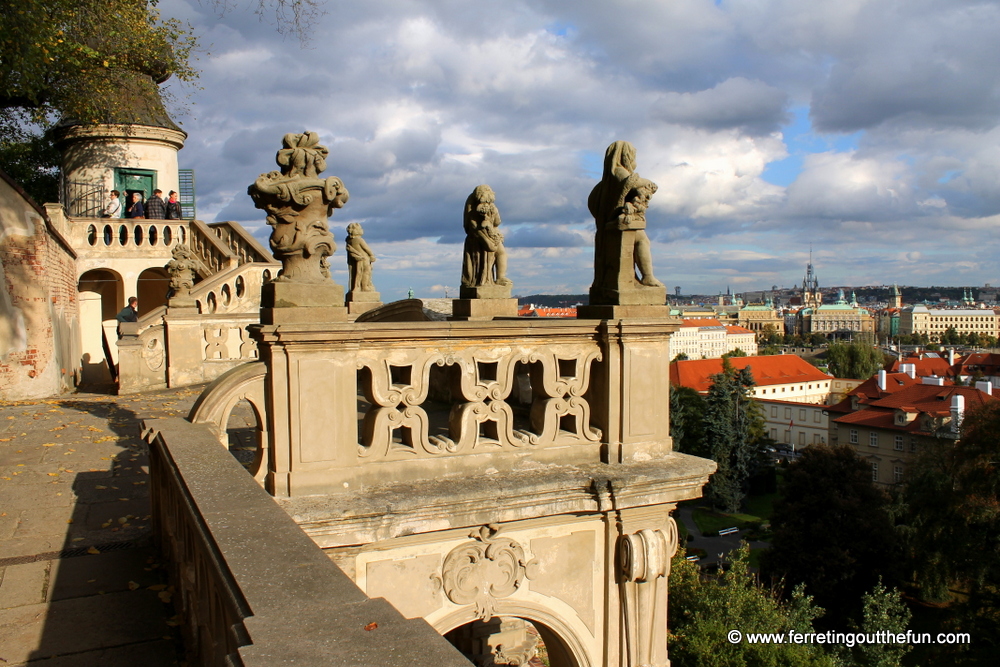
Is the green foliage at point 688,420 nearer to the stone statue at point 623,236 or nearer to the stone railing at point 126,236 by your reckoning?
the stone railing at point 126,236

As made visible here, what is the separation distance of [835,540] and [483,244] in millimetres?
32697

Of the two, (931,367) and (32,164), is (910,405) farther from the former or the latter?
(32,164)

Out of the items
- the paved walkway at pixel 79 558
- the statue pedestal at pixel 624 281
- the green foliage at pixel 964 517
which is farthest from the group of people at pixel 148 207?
the green foliage at pixel 964 517

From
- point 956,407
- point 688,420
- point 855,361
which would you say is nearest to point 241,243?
point 688,420

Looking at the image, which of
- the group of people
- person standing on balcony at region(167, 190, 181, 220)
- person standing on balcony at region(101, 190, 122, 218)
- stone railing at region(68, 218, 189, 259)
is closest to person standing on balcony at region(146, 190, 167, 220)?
the group of people

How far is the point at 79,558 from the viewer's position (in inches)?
188

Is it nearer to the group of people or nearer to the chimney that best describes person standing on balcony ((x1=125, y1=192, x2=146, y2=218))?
the group of people

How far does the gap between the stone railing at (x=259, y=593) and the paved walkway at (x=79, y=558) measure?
0.99 ft

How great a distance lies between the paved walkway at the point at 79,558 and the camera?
11.6 ft

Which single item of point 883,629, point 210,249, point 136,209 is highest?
point 136,209

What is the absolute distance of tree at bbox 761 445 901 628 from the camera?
34.2 metres

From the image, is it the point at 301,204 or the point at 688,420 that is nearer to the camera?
the point at 301,204

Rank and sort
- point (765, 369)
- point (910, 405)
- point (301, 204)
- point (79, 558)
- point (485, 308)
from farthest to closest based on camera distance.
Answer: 1. point (765, 369)
2. point (910, 405)
3. point (485, 308)
4. point (79, 558)
5. point (301, 204)

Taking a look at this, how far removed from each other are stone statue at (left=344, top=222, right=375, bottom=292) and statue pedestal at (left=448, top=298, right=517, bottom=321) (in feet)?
15.0
